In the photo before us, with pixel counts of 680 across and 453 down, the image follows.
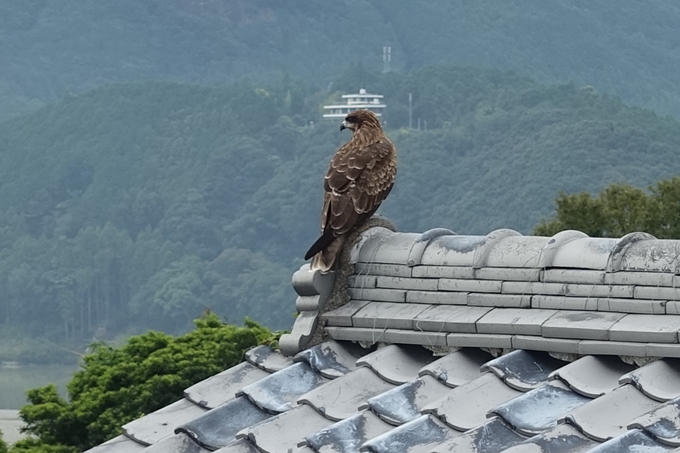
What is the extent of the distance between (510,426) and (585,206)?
24232mm

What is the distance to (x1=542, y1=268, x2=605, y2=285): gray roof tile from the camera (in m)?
4.60

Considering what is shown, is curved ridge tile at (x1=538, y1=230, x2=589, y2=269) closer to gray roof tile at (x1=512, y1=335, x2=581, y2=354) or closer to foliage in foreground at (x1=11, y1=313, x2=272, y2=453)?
gray roof tile at (x1=512, y1=335, x2=581, y2=354)

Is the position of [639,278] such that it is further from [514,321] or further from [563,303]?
[514,321]

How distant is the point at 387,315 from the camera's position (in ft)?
17.0

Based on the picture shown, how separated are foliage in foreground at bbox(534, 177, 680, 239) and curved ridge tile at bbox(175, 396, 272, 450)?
2236 cm

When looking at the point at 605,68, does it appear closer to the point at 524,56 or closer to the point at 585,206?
the point at 524,56

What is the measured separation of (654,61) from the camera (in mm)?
133750


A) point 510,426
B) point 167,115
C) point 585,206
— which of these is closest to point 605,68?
point 167,115

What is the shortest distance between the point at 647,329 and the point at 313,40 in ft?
471

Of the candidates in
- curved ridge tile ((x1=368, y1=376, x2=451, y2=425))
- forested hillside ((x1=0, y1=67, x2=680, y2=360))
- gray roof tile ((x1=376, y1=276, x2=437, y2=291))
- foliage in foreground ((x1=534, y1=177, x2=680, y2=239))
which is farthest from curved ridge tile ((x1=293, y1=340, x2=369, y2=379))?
forested hillside ((x1=0, y1=67, x2=680, y2=360))

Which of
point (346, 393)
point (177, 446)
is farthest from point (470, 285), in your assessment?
point (177, 446)

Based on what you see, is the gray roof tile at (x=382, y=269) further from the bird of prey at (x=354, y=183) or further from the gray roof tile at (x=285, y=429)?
the gray roof tile at (x=285, y=429)

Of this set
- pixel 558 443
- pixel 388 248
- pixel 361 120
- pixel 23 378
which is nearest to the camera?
pixel 558 443

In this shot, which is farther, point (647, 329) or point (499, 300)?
point (499, 300)
